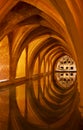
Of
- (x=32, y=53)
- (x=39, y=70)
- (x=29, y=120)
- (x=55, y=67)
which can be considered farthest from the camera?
(x=55, y=67)

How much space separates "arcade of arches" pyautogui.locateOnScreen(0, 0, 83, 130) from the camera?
5133 mm

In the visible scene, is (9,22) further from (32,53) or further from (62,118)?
(32,53)

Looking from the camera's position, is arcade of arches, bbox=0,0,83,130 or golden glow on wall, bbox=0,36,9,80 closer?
arcade of arches, bbox=0,0,83,130

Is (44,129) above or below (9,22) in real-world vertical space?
below

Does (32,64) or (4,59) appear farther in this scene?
(32,64)

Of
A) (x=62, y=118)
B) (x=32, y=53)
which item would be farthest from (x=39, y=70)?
(x=62, y=118)

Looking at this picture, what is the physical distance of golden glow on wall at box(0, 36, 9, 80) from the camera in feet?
43.5

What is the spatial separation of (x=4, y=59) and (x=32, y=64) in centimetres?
465

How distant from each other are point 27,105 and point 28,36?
7.14 meters

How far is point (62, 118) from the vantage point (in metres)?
5.36

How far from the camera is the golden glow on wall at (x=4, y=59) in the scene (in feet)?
43.5

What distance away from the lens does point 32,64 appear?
17.9m

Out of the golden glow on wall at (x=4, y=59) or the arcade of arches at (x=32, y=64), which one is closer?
the arcade of arches at (x=32, y=64)

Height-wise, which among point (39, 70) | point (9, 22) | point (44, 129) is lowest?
point (44, 129)
